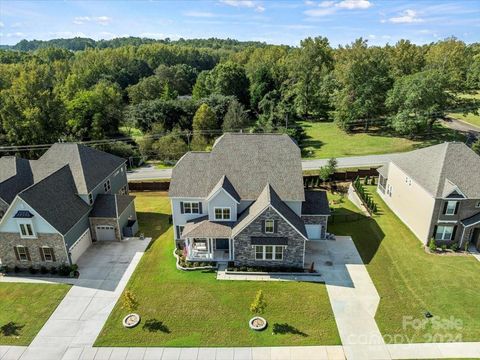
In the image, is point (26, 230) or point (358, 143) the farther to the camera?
point (358, 143)

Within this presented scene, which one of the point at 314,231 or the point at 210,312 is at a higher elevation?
the point at 314,231

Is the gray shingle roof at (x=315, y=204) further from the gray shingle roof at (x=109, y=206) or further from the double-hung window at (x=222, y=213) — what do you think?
the gray shingle roof at (x=109, y=206)

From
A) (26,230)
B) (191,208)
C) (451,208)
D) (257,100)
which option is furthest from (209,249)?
(257,100)

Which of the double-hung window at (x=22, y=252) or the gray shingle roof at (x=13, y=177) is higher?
the gray shingle roof at (x=13, y=177)

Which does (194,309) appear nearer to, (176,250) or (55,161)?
(176,250)

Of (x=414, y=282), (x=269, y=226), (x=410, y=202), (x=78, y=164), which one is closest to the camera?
(x=414, y=282)

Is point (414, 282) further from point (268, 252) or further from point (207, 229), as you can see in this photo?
point (207, 229)

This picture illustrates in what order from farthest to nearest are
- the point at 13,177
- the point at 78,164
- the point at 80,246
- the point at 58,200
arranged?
the point at 78,164 → the point at 13,177 → the point at 80,246 → the point at 58,200

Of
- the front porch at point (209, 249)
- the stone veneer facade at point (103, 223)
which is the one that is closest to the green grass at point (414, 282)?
the front porch at point (209, 249)
